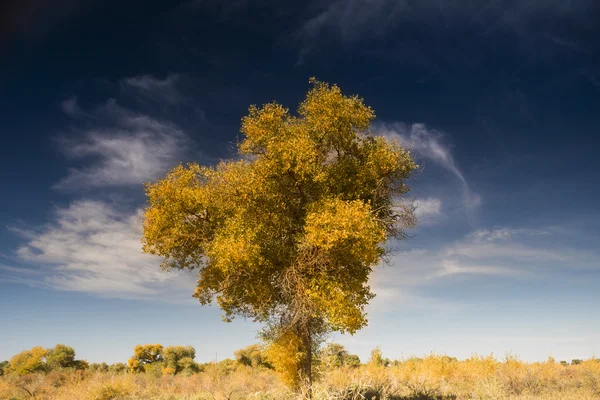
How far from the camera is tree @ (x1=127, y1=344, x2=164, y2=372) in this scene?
52062 mm

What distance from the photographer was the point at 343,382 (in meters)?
18.8

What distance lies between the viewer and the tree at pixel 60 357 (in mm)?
44750

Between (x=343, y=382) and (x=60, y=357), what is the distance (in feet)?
138

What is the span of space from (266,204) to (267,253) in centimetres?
174

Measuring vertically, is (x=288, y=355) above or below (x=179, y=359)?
above

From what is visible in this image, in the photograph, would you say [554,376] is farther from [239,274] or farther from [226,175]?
[226,175]

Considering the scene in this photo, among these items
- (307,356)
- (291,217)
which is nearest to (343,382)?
(307,356)

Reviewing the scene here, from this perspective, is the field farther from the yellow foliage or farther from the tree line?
the tree line

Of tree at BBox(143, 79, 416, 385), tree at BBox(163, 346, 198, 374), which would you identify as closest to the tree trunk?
tree at BBox(143, 79, 416, 385)

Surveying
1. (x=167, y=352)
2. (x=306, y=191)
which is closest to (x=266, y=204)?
(x=306, y=191)

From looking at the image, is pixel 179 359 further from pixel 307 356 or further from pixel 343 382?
pixel 307 356

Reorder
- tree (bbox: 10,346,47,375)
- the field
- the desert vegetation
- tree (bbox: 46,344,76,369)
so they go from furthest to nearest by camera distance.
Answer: tree (bbox: 46,344,76,369), tree (bbox: 10,346,47,375), the field, the desert vegetation

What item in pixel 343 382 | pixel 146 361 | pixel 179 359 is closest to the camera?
pixel 343 382

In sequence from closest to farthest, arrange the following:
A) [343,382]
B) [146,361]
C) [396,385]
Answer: [343,382]
[396,385]
[146,361]
